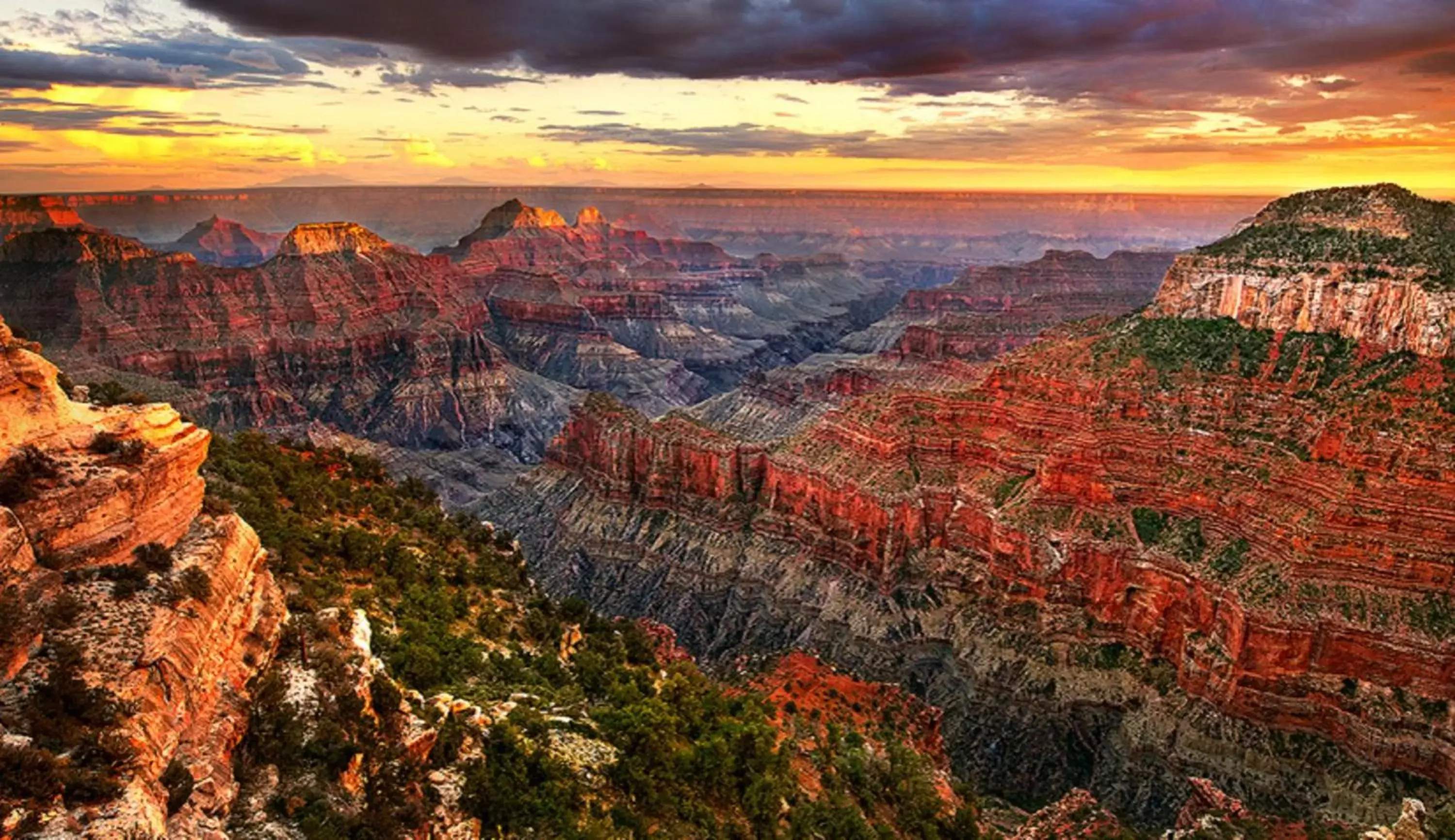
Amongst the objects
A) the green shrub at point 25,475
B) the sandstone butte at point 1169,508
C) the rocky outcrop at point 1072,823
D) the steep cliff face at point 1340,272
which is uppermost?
the steep cliff face at point 1340,272

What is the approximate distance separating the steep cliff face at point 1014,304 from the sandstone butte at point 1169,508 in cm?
5308

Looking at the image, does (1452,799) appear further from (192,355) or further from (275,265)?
(275,265)

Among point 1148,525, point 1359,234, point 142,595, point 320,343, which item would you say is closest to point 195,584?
point 142,595

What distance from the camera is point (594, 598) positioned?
78562mm

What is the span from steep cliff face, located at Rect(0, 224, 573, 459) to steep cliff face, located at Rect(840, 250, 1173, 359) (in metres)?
68.2

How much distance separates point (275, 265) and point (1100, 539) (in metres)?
142

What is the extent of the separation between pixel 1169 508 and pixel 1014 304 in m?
124

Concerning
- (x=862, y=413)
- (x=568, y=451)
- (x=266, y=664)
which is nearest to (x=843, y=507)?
(x=862, y=413)

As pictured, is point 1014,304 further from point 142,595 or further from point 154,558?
point 142,595

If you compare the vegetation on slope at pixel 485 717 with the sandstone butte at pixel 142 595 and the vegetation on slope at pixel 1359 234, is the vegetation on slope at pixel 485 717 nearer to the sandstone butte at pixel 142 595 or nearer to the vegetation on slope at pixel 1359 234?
the sandstone butte at pixel 142 595

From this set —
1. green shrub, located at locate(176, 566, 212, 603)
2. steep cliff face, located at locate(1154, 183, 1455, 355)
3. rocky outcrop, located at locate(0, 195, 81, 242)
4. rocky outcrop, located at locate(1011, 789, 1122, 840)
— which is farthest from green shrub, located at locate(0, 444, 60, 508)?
rocky outcrop, located at locate(0, 195, 81, 242)

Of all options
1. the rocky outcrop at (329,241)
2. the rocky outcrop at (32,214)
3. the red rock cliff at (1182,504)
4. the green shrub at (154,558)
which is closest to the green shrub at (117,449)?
the green shrub at (154,558)

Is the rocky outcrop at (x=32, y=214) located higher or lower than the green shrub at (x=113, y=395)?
higher

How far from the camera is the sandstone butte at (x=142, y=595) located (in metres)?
15.9
